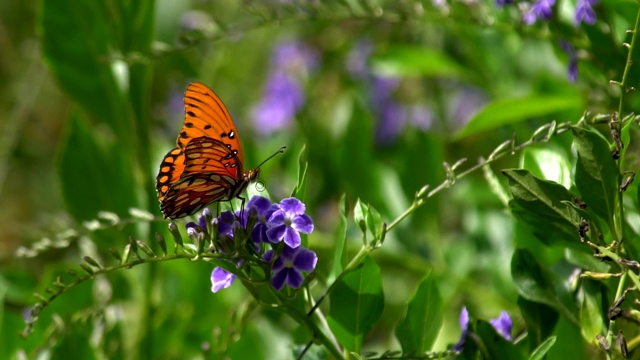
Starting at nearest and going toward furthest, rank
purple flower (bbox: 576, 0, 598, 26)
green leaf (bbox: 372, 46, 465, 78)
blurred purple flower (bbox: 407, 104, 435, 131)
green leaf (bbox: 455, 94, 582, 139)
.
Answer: purple flower (bbox: 576, 0, 598, 26) → green leaf (bbox: 455, 94, 582, 139) → green leaf (bbox: 372, 46, 465, 78) → blurred purple flower (bbox: 407, 104, 435, 131)

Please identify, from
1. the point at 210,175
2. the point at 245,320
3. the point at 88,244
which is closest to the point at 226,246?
the point at 210,175

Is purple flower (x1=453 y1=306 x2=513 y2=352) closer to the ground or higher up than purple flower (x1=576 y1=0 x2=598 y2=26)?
closer to the ground

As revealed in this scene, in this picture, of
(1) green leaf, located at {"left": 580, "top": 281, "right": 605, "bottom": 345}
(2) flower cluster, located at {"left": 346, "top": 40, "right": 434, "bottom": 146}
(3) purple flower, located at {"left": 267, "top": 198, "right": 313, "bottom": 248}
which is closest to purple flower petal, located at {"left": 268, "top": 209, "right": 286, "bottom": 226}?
(3) purple flower, located at {"left": 267, "top": 198, "right": 313, "bottom": 248}

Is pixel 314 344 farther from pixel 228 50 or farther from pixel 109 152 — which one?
pixel 228 50

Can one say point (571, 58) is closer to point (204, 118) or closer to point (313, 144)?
point (204, 118)

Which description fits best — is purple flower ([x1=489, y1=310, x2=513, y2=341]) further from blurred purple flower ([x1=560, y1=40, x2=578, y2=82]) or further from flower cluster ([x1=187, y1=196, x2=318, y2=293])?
blurred purple flower ([x1=560, y1=40, x2=578, y2=82])

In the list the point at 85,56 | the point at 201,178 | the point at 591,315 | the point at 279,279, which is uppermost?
the point at 85,56

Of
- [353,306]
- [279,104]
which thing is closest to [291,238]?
[353,306]

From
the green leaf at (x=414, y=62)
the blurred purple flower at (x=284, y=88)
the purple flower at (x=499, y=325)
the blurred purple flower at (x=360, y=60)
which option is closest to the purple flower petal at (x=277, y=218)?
the purple flower at (x=499, y=325)
